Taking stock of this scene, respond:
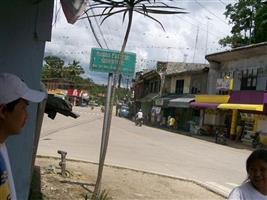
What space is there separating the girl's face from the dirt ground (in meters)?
5.10

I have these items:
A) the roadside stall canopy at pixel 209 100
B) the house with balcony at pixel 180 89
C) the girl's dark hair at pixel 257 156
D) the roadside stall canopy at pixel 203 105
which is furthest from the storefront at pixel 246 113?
the girl's dark hair at pixel 257 156

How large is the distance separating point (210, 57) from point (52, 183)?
3461 cm

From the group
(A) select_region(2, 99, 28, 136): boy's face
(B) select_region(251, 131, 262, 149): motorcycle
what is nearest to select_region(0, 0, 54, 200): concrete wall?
(A) select_region(2, 99, 28, 136): boy's face

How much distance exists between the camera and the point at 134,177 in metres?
11.9

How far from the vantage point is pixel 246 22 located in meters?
49.3

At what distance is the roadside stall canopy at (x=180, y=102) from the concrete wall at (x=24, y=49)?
40490 mm

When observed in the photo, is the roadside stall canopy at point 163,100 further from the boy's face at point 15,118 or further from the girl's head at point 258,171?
the boy's face at point 15,118

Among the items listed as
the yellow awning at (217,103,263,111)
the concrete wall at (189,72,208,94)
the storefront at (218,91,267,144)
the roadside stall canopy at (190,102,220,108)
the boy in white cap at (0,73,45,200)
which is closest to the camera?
the boy in white cap at (0,73,45,200)

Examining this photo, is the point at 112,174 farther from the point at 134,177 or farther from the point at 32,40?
the point at 32,40

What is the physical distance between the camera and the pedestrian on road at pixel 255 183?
318 cm

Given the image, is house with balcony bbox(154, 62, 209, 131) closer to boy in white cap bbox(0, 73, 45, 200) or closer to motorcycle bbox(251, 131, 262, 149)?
motorcycle bbox(251, 131, 262, 149)

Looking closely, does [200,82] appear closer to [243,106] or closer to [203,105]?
[203,105]

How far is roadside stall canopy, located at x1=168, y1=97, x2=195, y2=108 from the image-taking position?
1859 inches

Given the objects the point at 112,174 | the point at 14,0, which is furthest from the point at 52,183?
the point at 14,0
